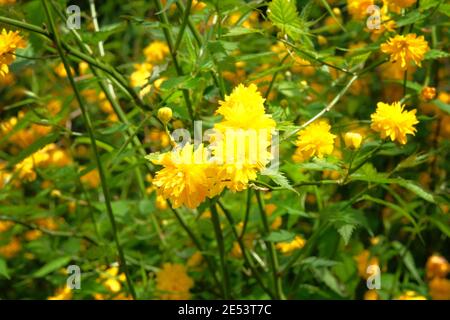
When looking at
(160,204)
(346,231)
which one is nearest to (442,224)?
(346,231)

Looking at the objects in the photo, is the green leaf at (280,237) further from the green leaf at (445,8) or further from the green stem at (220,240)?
the green leaf at (445,8)

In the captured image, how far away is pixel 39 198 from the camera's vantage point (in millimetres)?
1482

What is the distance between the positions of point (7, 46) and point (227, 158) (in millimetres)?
435

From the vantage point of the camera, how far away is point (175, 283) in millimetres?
1412

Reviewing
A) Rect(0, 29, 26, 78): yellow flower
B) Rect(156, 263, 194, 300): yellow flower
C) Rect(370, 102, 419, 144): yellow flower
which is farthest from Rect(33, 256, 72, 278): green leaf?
Rect(370, 102, 419, 144): yellow flower

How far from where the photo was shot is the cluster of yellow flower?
2.57ft

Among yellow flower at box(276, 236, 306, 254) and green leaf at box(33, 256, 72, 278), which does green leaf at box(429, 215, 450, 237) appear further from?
green leaf at box(33, 256, 72, 278)

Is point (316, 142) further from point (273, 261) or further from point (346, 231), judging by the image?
point (273, 261)

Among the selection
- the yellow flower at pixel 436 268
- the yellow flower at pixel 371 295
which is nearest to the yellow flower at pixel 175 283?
the yellow flower at pixel 371 295

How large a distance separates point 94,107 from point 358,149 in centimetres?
138

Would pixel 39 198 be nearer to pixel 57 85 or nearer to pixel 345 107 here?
pixel 57 85

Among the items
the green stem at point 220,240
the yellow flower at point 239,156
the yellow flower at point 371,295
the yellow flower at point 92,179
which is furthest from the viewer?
the yellow flower at point 92,179

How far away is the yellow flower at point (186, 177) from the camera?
82 cm
